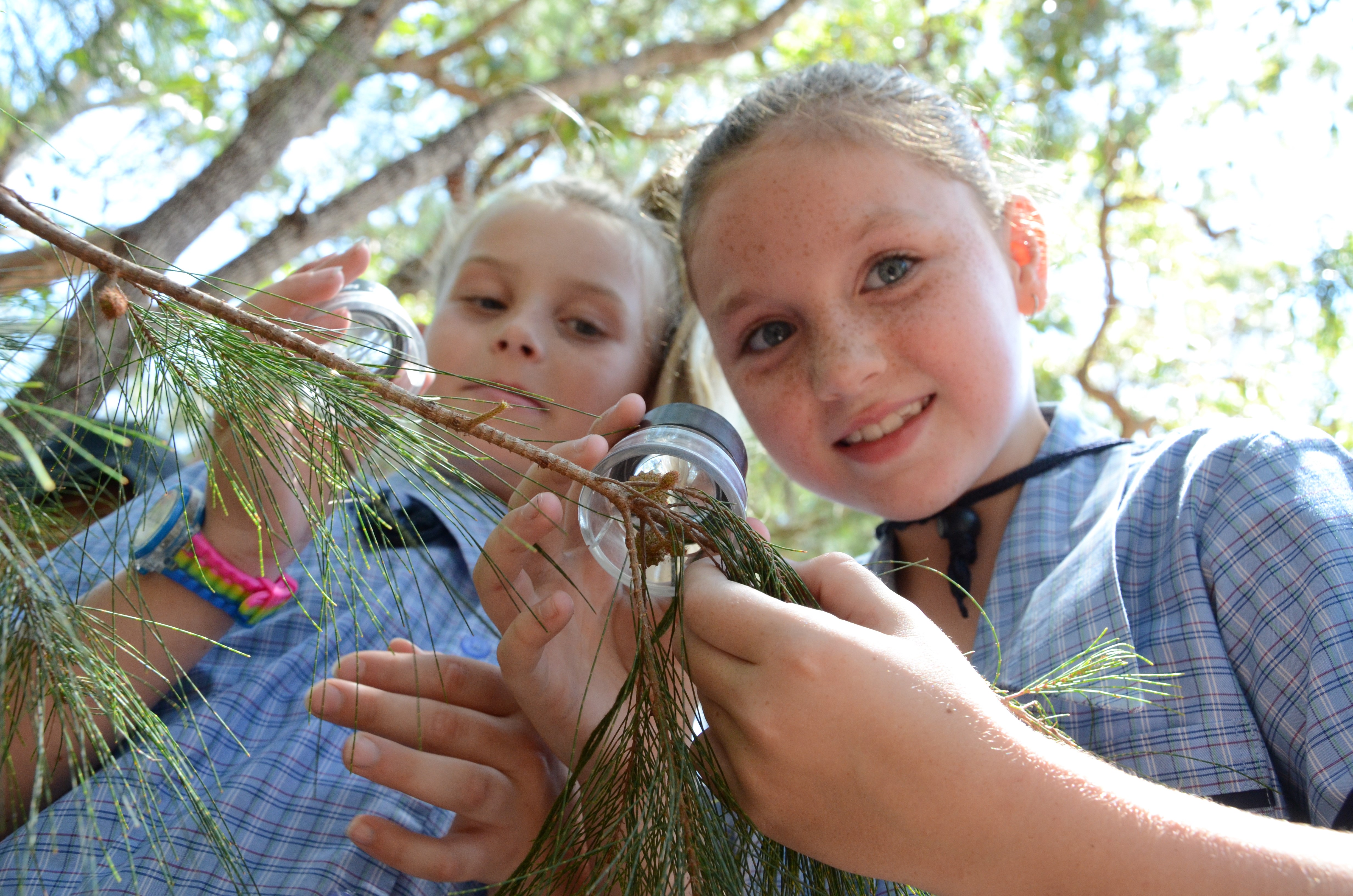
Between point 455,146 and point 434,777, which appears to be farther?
point 455,146

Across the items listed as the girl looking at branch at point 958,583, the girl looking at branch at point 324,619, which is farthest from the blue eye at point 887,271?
the girl looking at branch at point 324,619

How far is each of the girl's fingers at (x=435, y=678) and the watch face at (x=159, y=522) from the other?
1.00 feet

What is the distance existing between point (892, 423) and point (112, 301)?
3.39ft

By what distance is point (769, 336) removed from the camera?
4.86 ft

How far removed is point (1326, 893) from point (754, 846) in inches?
15.0

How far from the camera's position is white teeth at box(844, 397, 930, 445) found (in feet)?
4.44

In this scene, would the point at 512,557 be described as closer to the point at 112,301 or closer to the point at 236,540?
the point at 112,301

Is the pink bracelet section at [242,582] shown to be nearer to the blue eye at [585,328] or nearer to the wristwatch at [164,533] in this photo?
the wristwatch at [164,533]

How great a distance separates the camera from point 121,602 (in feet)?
3.64

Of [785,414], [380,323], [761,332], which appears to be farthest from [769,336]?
[380,323]

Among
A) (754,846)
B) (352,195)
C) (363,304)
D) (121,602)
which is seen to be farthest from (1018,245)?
(352,195)

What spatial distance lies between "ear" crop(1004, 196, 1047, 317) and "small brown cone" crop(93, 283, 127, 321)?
1.33m

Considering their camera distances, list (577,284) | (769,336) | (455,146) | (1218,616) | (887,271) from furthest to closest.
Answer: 1. (455,146)
2. (577,284)
3. (769,336)
4. (887,271)
5. (1218,616)

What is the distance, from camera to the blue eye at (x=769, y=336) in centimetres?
145
